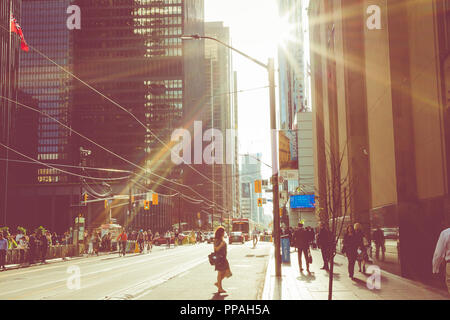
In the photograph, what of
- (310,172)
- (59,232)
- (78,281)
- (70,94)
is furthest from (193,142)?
(78,281)

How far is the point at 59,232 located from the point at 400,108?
7411 cm

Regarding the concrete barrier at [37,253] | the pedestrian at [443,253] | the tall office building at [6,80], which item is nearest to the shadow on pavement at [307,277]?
the pedestrian at [443,253]

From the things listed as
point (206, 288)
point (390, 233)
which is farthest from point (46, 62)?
point (206, 288)

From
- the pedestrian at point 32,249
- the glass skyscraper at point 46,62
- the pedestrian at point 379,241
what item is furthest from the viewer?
the glass skyscraper at point 46,62

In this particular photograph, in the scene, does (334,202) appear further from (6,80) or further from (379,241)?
(6,80)

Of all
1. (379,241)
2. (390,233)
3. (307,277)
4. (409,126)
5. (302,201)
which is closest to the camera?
(307,277)

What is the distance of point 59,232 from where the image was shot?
82.6m

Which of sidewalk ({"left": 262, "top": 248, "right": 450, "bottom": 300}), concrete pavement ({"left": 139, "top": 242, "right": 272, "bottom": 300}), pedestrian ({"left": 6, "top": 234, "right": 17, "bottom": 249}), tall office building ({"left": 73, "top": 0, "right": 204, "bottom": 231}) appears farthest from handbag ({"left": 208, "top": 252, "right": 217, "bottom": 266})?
tall office building ({"left": 73, "top": 0, "right": 204, "bottom": 231})

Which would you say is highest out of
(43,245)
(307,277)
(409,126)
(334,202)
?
(409,126)

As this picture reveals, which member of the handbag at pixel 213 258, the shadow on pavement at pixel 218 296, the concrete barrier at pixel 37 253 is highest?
the handbag at pixel 213 258

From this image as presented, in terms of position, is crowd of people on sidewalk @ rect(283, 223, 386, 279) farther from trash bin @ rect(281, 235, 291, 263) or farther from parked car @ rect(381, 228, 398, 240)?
trash bin @ rect(281, 235, 291, 263)

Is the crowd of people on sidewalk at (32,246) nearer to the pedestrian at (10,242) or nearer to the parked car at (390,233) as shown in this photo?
the pedestrian at (10,242)

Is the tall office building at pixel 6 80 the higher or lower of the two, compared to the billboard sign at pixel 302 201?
higher

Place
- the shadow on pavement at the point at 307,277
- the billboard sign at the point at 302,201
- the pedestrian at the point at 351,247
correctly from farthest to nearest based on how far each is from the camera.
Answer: the billboard sign at the point at 302,201
the pedestrian at the point at 351,247
the shadow on pavement at the point at 307,277
